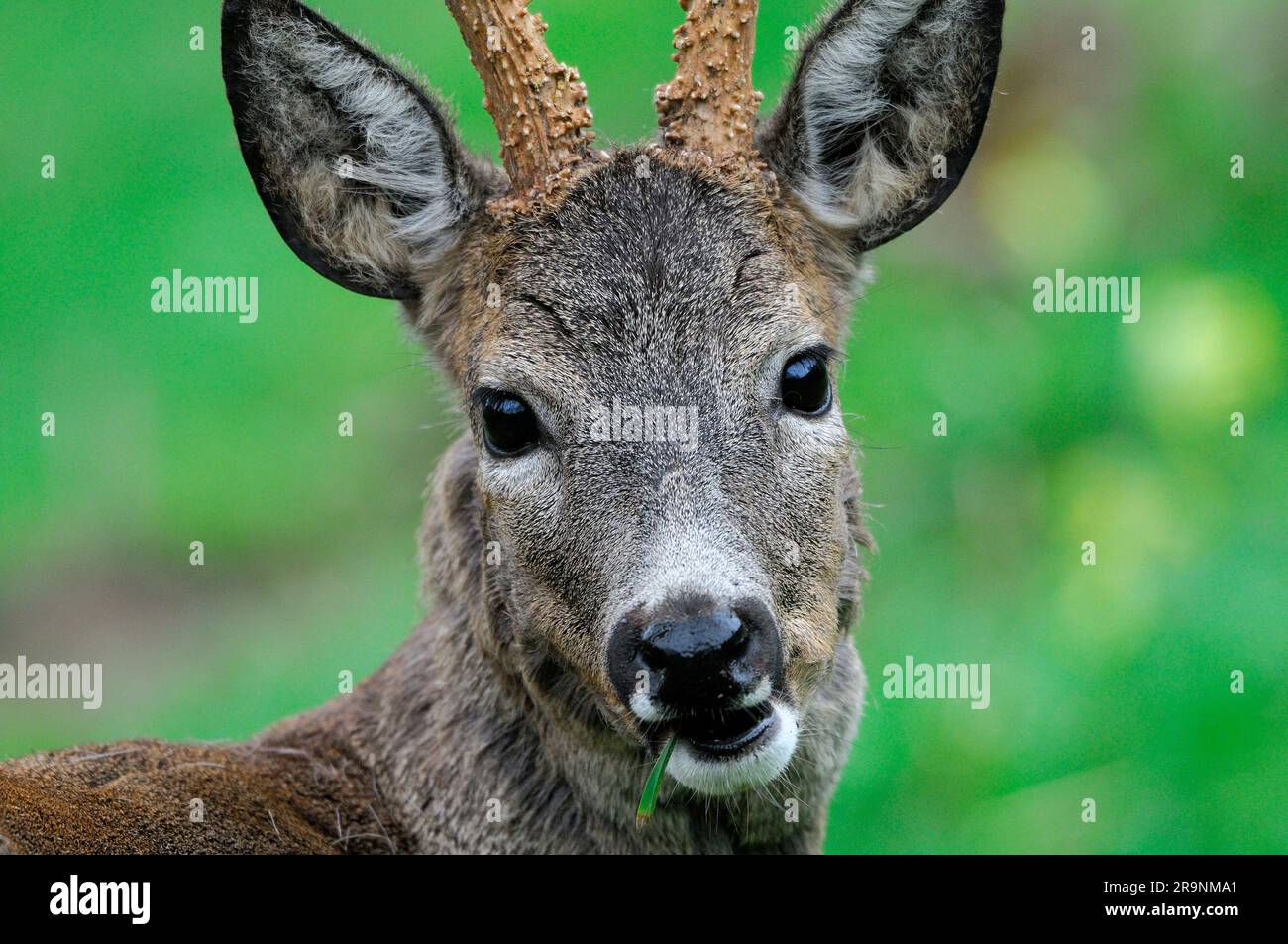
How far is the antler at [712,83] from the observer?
698 cm

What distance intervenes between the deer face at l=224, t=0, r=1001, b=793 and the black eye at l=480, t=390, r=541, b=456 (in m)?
0.01

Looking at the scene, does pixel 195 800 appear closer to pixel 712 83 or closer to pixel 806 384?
pixel 806 384

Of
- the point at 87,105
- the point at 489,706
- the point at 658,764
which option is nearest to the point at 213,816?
the point at 489,706

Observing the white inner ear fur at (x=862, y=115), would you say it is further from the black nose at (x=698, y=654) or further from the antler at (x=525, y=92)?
the black nose at (x=698, y=654)

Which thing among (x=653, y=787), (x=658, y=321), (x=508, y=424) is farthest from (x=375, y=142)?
(x=653, y=787)

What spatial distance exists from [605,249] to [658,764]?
2191 mm

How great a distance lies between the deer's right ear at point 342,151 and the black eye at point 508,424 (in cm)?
104

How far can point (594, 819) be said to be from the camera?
23.3ft

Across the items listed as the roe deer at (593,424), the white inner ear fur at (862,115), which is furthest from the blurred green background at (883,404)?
the white inner ear fur at (862,115)

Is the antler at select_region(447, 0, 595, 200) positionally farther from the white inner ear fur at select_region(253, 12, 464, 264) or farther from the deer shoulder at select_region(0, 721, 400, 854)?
the deer shoulder at select_region(0, 721, 400, 854)

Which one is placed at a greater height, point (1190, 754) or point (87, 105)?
point (87, 105)

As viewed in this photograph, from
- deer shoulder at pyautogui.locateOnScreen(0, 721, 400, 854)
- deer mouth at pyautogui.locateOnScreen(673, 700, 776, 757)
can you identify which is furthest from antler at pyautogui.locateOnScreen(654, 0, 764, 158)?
deer shoulder at pyautogui.locateOnScreen(0, 721, 400, 854)

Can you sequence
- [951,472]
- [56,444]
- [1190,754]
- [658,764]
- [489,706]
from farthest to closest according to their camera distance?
[56,444], [951,472], [1190,754], [489,706], [658,764]
